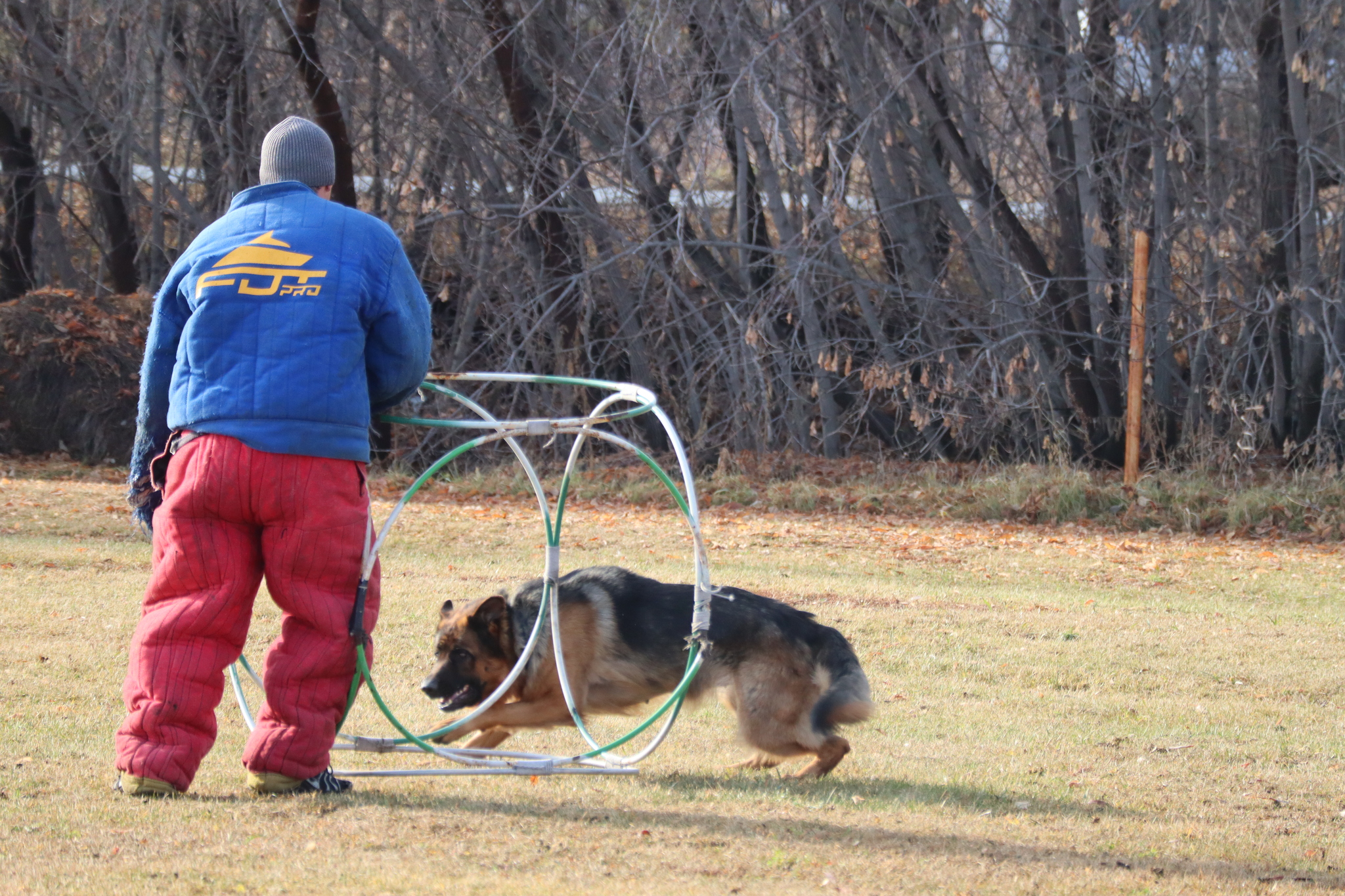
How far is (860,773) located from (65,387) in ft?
50.8

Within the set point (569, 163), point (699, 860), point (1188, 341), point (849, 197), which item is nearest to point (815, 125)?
point (849, 197)

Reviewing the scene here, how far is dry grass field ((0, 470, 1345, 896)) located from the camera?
3.77m

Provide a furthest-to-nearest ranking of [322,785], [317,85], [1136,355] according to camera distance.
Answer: [317,85]
[1136,355]
[322,785]

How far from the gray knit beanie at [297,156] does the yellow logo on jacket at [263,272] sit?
35 cm

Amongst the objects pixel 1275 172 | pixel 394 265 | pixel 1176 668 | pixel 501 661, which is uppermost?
pixel 1275 172

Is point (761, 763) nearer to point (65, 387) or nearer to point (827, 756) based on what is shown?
point (827, 756)

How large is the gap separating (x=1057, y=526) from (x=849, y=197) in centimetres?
583

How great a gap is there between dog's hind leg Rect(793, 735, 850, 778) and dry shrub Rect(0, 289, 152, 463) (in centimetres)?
1444

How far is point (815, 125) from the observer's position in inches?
653

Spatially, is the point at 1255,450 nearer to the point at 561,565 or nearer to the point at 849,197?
the point at 849,197

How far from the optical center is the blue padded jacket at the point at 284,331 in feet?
14.0

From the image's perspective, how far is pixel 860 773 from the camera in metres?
5.17

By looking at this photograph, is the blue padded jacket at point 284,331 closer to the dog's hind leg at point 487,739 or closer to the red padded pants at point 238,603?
the red padded pants at point 238,603

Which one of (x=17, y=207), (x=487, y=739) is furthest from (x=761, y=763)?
(x=17, y=207)
